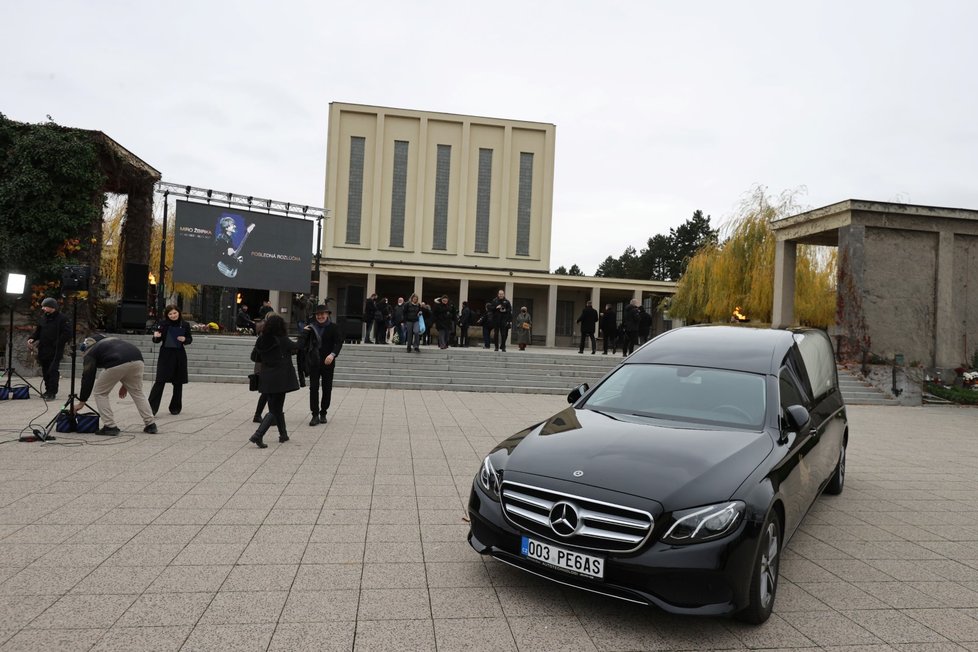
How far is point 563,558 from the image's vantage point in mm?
3387

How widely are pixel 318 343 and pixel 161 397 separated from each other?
297 cm

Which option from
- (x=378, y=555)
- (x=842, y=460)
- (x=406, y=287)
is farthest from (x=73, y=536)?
(x=406, y=287)

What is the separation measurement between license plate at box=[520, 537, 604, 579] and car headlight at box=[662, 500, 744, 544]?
14.8 inches

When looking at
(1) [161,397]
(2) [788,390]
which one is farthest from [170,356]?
(2) [788,390]

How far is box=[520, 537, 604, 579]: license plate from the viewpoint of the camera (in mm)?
3291

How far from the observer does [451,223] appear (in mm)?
43375

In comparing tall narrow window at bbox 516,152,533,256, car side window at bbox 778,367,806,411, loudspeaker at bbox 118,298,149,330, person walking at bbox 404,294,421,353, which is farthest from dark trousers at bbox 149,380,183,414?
tall narrow window at bbox 516,152,533,256

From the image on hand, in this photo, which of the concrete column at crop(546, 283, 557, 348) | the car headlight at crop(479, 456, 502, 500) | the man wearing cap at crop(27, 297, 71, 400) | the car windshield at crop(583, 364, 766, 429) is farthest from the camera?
the concrete column at crop(546, 283, 557, 348)

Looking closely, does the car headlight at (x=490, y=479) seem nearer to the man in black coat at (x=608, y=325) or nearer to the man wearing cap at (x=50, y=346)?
the man wearing cap at (x=50, y=346)

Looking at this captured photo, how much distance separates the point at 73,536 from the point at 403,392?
1105cm

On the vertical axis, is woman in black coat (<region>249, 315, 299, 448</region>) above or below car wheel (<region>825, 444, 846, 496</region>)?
above

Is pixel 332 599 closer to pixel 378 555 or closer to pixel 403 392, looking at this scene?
pixel 378 555

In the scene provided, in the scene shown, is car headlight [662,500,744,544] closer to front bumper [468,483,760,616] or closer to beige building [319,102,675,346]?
front bumper [468,483,760,616]

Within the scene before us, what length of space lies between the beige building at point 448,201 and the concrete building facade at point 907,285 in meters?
22.2
